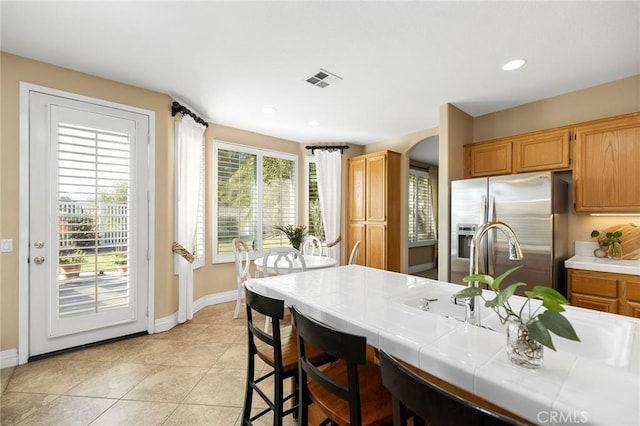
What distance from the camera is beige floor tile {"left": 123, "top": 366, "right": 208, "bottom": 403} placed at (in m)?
2.08

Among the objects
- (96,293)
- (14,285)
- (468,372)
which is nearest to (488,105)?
(468,372)

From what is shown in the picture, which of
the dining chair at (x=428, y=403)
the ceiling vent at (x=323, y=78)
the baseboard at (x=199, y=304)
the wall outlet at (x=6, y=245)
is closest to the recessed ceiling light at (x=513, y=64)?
the ceiling vent at (x=323, y=78)

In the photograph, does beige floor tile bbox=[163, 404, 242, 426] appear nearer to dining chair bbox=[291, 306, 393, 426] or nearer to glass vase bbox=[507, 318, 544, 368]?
dining chair bbox=[291, 306, 393, 426]

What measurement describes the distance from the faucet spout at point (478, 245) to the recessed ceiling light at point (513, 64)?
1924 millimetres

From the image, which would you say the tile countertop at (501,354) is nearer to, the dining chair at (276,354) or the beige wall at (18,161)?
the dining chair at (276,354)

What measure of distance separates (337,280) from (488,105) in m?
3.01

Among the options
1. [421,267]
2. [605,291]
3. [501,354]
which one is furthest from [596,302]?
[421,267]

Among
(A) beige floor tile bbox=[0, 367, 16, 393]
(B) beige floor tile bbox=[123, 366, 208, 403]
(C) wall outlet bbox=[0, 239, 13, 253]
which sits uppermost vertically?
(C) wall outlet bbox=[0, 239, 13, 253]

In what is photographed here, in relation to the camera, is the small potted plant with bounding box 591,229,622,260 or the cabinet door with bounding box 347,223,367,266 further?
the cabinet door with bounding box 347,223,367,266

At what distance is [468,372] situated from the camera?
809mm

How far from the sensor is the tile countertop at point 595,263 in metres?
2.33

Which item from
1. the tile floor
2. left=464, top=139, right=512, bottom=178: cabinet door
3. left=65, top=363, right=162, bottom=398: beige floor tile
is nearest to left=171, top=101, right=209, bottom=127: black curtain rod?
the tile floor

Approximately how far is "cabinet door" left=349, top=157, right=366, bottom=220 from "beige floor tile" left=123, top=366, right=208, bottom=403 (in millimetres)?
3358

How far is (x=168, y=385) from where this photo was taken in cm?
222
